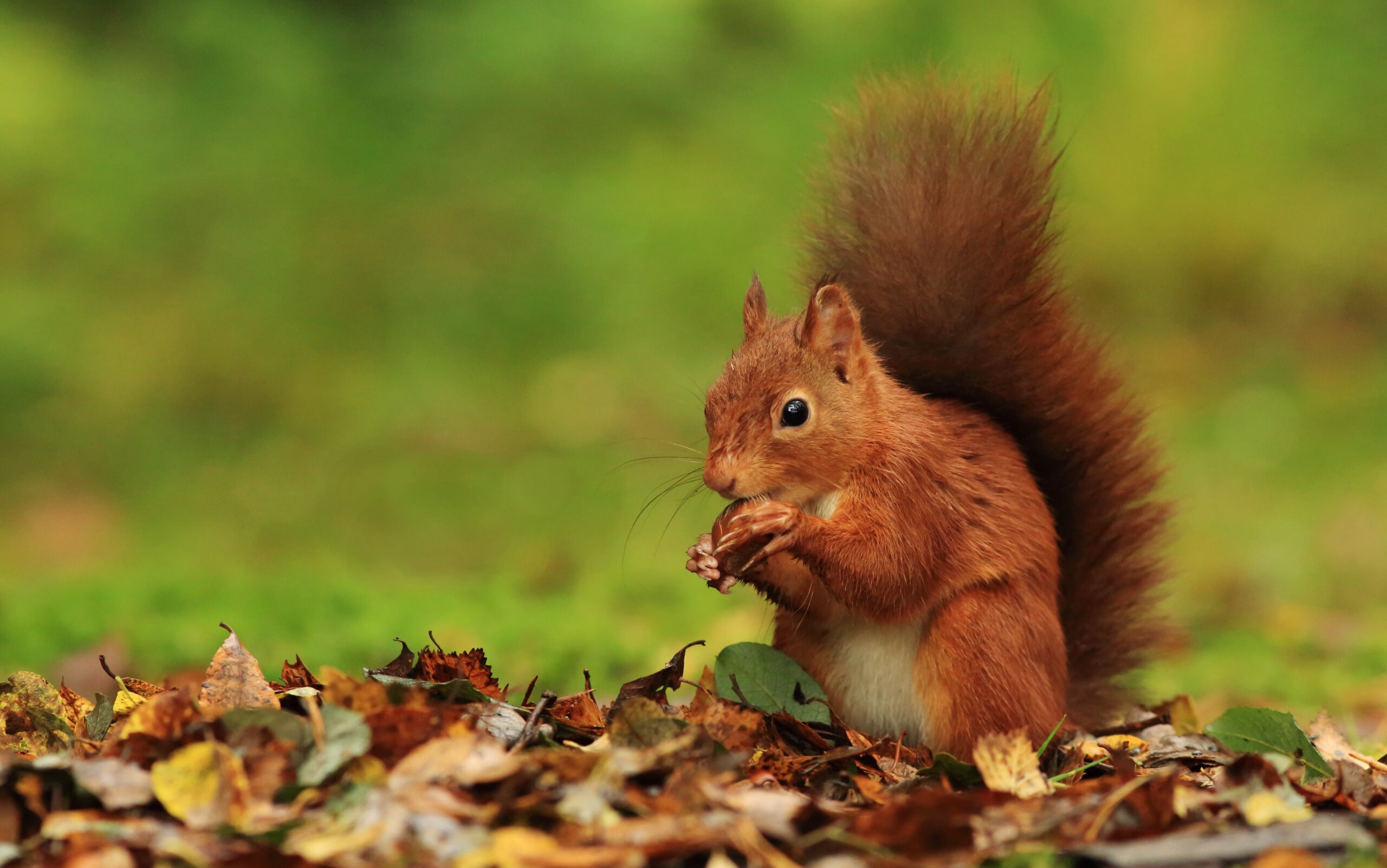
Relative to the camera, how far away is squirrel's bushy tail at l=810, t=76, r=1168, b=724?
2424 mm

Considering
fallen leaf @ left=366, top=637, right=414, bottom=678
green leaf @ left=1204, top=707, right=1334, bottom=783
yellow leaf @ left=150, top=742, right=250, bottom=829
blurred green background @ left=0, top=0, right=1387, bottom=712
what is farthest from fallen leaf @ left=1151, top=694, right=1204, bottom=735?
blurred green background @ left=0, top=0, right=1387, bottom=712

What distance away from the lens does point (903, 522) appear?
7.03 feet

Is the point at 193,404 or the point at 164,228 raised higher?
the point at 164,228

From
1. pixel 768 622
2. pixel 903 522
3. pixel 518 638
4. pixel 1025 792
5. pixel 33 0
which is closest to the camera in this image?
pixel 1025 792

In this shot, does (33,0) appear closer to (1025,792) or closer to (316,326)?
(316,326)

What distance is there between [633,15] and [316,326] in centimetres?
252

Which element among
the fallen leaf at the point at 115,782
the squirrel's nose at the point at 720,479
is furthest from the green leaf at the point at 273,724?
the squirrel's nose at the point at 720,479

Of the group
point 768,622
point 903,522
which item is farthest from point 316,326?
point 903,522

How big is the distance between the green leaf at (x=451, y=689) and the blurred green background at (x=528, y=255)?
3.10 meters

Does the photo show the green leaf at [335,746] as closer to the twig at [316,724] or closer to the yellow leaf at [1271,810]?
the twig at [316,724]

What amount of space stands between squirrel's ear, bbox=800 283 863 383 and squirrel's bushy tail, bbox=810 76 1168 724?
263 mm

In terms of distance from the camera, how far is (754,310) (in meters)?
2.34

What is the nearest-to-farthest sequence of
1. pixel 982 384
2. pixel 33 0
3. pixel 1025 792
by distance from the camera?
1. pixel 1025 792
2. pixel 982 384
3. pixel 33 0

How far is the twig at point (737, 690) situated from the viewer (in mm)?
2199
